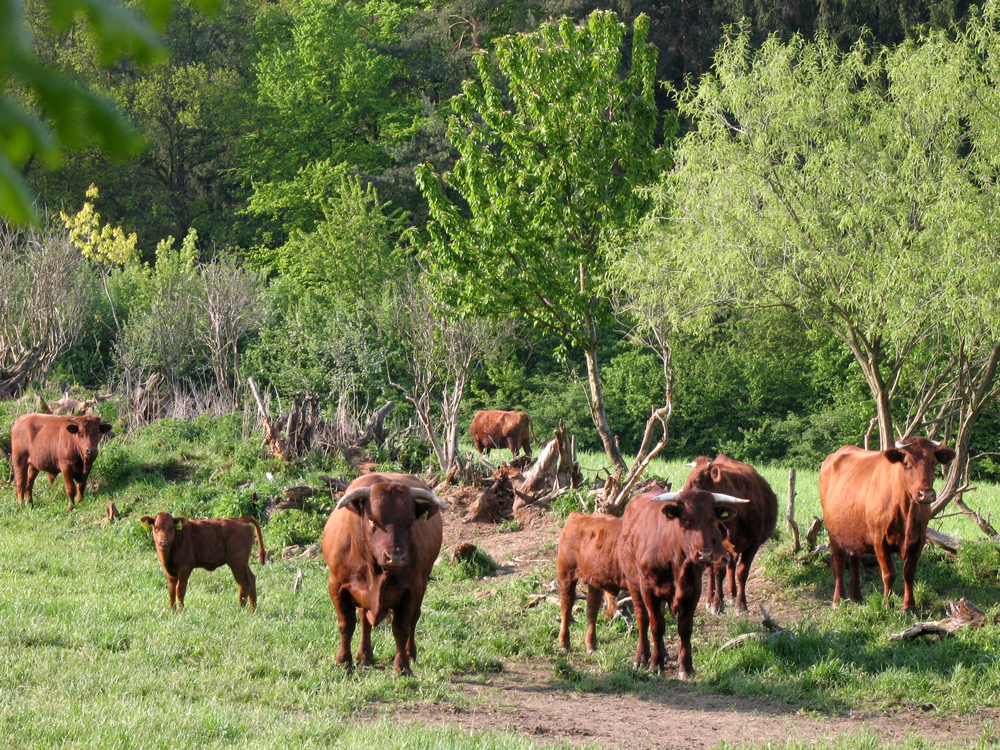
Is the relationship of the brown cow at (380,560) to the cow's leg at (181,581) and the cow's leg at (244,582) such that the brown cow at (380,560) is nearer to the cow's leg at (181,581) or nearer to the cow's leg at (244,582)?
the cow's leg at (244,582)

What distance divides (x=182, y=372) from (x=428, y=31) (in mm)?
21114

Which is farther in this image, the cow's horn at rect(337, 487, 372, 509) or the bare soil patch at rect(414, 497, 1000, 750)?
the cow's horn at rect(337, 487, 372, 509)

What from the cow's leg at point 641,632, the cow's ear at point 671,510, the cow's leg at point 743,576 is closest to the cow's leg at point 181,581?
the cow's leg at point 641,632

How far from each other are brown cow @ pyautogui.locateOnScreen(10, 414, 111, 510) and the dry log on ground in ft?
44.0

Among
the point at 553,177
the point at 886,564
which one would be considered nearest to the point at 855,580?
the point at 886,564

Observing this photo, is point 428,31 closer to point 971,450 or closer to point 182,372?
point 182,372

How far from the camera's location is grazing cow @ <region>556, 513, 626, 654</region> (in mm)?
9727

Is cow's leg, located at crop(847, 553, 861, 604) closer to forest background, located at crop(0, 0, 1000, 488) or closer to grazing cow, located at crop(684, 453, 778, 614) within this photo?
grazing cow, located at crop(684, 453, 778, 614)

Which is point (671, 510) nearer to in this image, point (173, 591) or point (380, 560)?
point (380, 560)

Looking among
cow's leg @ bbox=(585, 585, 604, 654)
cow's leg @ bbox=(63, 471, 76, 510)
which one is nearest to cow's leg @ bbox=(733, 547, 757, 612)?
cow's leg @ bbox=(585, 585, 604, 654)

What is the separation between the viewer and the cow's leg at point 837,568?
11.1 metres

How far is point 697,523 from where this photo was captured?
28.2ft

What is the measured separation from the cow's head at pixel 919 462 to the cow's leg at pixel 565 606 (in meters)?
3.54

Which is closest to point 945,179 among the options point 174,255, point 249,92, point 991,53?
point 991,53
